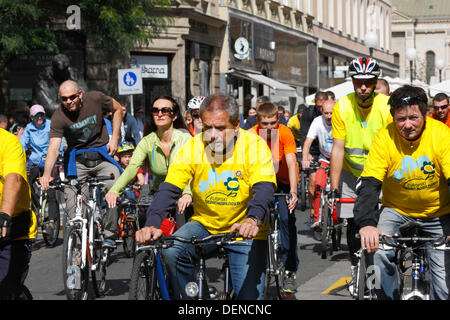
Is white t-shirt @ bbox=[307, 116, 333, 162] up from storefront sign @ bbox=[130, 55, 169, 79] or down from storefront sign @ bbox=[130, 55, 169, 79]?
down

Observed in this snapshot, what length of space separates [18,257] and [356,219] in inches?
83.9

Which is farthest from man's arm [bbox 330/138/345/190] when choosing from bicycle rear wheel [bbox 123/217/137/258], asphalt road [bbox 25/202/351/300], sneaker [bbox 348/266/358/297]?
bicycle rear wheel [bbox 123/217/137/258]

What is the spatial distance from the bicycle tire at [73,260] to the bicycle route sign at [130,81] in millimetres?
13218

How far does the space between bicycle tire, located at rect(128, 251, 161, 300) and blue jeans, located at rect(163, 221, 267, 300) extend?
0.12 metres

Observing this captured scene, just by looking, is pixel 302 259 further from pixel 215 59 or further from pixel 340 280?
pixel 215 59

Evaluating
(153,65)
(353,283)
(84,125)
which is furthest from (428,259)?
(153,65)

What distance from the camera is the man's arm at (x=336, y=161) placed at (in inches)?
316

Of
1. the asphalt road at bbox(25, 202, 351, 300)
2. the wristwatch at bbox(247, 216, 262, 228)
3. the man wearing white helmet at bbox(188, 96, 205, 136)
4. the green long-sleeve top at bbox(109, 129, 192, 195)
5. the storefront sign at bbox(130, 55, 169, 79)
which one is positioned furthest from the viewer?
the storefront sign at bbox(130, 55, 169, 79)

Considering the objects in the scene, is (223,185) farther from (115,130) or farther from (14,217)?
(115,130)

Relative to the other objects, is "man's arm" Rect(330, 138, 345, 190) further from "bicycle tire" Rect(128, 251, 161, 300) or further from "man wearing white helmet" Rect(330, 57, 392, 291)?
"bicycle tire" Rect(128, 251, 161, 300)

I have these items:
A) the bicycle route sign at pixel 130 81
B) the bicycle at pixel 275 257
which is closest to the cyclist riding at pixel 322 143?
the bicycle at pixel 275 257

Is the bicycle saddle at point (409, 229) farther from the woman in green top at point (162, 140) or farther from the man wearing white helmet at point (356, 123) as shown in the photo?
the woman in green top at point (162, 140)

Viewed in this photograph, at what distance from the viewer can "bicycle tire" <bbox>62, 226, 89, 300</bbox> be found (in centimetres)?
804

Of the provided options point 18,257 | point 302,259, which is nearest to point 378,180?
point 18,257
